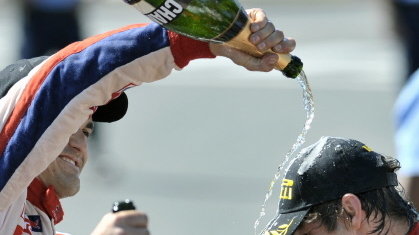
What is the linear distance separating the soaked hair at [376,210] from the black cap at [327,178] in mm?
15

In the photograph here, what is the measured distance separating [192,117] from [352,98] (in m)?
1.63

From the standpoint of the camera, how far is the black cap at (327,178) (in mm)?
3586

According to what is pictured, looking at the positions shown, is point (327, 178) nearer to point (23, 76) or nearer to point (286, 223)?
point (286, 223)

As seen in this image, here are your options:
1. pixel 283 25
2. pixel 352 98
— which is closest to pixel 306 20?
pixel 283 25

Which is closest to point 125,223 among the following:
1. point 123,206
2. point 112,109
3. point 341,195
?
point 123,206

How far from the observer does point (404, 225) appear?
3613mm

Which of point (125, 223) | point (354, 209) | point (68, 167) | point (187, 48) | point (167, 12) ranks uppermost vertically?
point (167, 12)

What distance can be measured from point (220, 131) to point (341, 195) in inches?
304

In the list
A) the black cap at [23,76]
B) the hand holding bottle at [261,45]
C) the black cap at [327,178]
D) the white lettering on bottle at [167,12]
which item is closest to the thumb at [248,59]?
the hand holding bottle at [261,45]

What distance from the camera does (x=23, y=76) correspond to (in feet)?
12.4

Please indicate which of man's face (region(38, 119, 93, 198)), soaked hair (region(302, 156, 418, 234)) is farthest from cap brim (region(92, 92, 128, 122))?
soaked hair (region(302, 156, 418, 234))

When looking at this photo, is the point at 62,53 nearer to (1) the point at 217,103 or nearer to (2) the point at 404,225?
(2) the point at 404,225

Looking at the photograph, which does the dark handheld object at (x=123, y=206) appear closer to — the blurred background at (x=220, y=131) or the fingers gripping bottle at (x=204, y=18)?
the fingers gripping bottle at (x=204, y=18)

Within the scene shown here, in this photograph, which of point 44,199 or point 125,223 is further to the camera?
point 125,223
